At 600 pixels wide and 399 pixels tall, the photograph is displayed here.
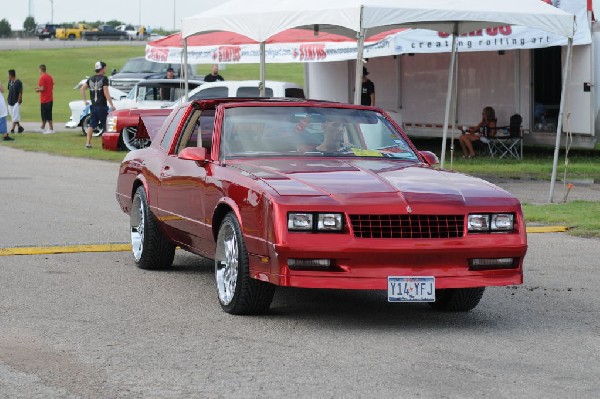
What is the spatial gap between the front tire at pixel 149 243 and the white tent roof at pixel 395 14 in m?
5.63

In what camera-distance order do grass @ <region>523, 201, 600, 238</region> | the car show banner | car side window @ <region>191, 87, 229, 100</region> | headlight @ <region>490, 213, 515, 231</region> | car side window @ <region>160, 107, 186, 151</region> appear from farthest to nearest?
1. car side window @ <region>191, 87, 229, 100</region>
2. the car show banner
3. grass @ <region>523, 201, 600, 238</region>
4. car side window @ <region>160, 107, 186, 151</region>
5. headlight @ <region>490, 213, 515, 231</region>

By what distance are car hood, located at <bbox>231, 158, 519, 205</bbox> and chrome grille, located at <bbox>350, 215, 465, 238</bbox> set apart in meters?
0.12

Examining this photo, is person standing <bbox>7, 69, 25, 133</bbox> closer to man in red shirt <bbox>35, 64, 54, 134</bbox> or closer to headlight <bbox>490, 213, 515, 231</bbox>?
man in red shirt <bbox>35, 64, 54, 134</bbox>

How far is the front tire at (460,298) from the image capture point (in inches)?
349

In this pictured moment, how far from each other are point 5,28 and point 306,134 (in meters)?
144

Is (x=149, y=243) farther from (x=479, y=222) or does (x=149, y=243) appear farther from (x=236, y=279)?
(x=479, y=222)

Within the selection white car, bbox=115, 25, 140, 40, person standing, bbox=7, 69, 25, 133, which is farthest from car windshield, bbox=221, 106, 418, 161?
white car, bbox=115, 25, 140, 40

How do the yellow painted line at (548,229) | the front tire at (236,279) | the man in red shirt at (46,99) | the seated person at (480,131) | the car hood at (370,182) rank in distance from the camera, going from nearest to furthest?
the car hood at (370,182)
the front tire at (236,279)
the yellow painted line at (548,229)
the seated person at (480,131)
the man in red shirt at (46,99)

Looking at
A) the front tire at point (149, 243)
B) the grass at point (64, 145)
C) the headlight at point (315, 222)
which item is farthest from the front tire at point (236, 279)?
the grass at point (64, 145)

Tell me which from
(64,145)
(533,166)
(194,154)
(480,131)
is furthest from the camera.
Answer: (64,145)

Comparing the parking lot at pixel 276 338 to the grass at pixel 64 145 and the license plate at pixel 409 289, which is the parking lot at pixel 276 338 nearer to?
the license plate at pixel 409 289

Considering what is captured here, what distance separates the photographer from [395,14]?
16.2 m

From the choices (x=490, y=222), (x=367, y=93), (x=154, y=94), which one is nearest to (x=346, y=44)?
(x=367, y=93)

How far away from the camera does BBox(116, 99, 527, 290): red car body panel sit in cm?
799
